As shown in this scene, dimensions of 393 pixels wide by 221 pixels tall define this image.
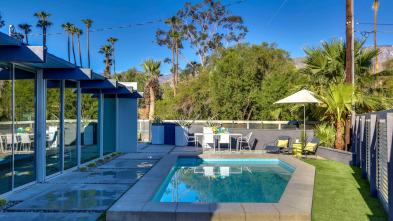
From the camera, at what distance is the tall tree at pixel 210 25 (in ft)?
104

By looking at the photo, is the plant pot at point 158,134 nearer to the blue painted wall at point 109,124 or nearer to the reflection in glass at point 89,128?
the blue painted wall at point 109,124

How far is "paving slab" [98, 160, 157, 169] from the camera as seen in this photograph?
28.2 ft

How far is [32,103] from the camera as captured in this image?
6250 mm

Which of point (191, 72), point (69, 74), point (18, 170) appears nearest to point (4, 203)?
point (18, 170)

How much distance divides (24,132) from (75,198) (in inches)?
68.0

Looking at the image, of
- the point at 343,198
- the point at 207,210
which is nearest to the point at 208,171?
the point at 343,198

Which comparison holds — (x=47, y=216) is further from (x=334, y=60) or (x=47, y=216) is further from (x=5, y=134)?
(x=334, y=60)

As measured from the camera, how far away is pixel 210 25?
32.2 metres

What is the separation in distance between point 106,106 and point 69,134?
10.8 feet

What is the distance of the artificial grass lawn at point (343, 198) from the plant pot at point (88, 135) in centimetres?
598

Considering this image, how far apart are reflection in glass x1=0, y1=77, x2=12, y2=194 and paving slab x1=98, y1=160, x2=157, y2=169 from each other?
3201 mm

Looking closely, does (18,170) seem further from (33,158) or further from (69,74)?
(69,74)

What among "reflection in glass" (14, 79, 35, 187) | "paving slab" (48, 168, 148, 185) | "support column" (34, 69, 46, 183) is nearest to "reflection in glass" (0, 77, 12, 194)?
"reflection in glass" (14, 79, 35, 187)

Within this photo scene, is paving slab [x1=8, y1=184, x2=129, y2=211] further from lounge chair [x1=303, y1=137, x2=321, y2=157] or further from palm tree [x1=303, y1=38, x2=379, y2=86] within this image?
palm tree [x1=303, y1=38, x2=379, y2=86]
